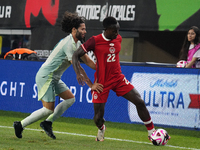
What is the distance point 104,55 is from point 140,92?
10.8 ft

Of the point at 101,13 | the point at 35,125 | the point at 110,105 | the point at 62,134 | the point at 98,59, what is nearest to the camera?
the point at 98,59

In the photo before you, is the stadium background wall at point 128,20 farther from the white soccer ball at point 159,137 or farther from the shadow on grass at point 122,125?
the white soccer ball at point 159,137

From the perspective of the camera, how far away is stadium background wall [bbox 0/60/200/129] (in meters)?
9.45

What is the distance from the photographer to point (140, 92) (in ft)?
33.3

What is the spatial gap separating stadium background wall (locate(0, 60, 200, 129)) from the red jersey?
2.79 meters

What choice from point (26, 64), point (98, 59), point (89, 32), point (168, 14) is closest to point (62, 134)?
point (98, 59)

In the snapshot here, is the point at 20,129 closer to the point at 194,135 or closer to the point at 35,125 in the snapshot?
the point at 35,125

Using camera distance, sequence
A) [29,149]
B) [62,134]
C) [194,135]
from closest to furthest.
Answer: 1. [29,149]
2. [62,134]
3. [194,135]

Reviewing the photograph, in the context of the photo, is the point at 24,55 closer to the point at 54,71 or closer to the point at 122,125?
→ the point at 122,125

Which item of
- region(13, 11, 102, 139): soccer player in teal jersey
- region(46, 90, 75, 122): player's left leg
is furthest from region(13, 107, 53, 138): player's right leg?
region(46, 90, 75, 122): player's left leg

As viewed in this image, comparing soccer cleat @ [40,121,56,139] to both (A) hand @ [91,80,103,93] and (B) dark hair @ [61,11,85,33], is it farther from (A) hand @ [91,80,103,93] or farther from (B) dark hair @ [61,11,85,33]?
(B) dark hair @ [61,11,85,33]

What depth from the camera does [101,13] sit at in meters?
17.3

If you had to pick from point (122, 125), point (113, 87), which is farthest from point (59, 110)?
point (122, 125)

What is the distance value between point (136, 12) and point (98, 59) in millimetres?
9670
